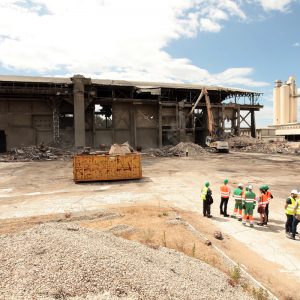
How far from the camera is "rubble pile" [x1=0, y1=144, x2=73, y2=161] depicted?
30.7 m

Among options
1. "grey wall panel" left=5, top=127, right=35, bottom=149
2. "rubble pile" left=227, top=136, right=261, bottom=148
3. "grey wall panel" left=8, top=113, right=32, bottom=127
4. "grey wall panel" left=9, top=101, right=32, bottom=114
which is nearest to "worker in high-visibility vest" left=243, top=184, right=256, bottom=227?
"grey wall panel" left=5, top=127, right=35, bottom=149

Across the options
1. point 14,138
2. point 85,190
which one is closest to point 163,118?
point 14,138

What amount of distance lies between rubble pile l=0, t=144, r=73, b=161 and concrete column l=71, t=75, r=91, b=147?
3070 millimetres

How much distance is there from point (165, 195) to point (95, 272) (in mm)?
8841

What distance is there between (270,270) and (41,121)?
3571cm

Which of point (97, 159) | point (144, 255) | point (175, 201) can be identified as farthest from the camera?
point (97, 159)

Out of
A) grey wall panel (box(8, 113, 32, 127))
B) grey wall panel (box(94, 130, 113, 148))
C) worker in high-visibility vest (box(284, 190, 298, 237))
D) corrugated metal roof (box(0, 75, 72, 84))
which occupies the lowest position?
worker in high-visibility vest (box(284, 190, 298, 237))

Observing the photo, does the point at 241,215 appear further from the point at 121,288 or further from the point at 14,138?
the point at 14,138

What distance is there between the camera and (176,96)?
4659 centimetres

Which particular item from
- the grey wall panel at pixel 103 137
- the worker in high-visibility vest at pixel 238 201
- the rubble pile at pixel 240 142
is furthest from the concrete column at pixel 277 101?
the worker in high-visibility vest at pixel 238 201

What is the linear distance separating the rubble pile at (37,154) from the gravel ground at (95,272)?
26.3 m

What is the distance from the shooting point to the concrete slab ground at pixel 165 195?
7.80 metres

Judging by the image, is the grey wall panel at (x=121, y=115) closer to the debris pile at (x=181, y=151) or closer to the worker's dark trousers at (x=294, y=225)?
the debris pile at (x=181, y=151)

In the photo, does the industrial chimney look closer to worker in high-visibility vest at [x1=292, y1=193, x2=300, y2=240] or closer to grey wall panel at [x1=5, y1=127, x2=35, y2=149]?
grey wall panel at [x1=5, y1=127, x2=35, y2=149]
